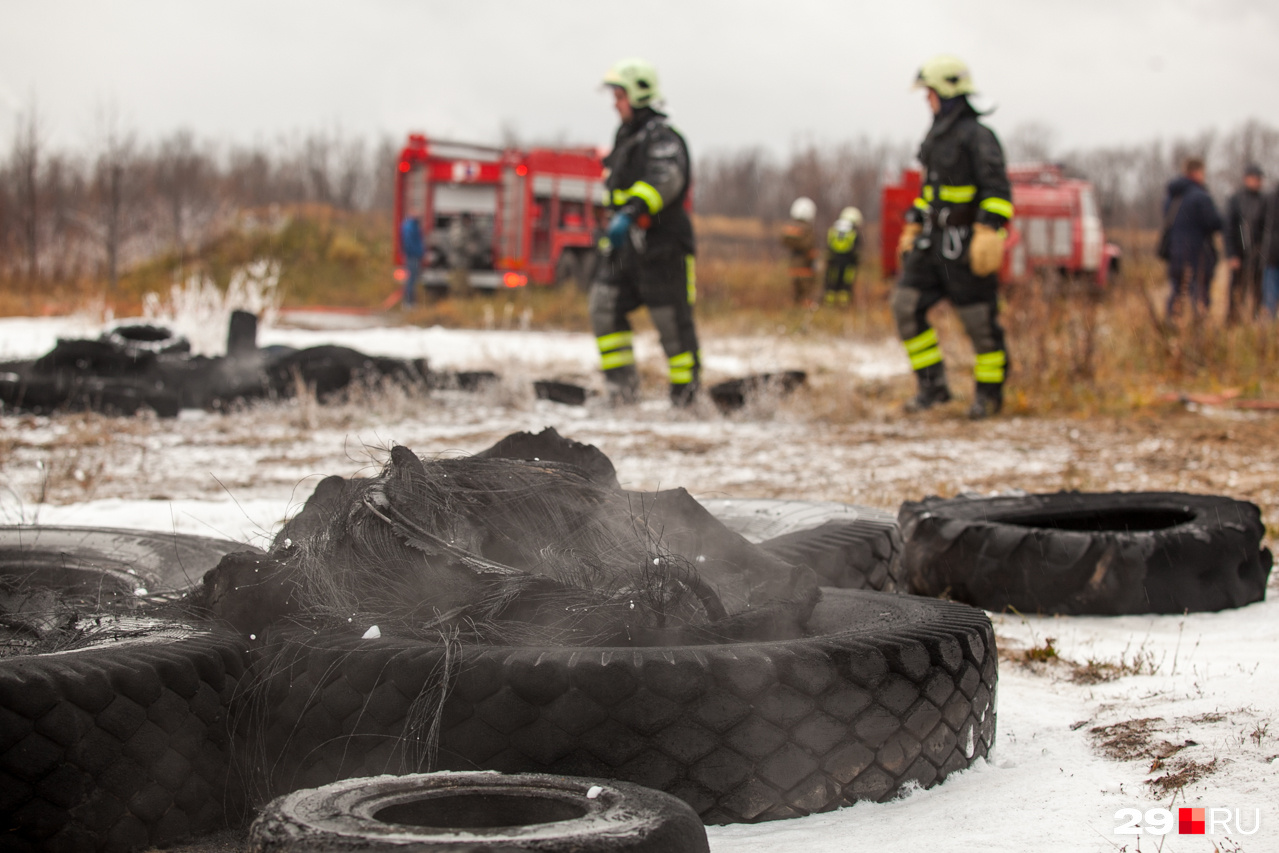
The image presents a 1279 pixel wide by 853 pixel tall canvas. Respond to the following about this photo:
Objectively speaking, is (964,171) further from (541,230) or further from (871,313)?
(541,230)

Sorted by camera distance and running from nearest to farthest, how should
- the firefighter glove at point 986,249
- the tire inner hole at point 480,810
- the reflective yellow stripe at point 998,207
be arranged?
1. the tire inner hole at point 480,810
2. the firefighter glove at point 986,249
3. the reflective yellow stripe at point 998,207

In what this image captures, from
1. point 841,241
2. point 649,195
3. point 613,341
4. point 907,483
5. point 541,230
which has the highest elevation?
point 541,230

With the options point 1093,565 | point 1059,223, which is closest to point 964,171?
point 1093,565

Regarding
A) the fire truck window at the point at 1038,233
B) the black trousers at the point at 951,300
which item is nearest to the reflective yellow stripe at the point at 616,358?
the black trousers at the point at 951,300

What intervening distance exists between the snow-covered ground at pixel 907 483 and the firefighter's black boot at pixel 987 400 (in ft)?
0.79

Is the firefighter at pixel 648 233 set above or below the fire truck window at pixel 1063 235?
below

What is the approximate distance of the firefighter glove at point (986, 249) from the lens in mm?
6594

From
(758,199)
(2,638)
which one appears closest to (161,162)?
Result: (758,199)

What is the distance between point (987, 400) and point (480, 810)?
6.10m

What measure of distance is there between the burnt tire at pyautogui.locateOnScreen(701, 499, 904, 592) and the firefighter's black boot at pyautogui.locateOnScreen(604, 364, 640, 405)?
13.9 ft

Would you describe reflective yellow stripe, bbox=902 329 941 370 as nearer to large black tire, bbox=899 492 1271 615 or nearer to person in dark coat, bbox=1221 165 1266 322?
large black tire, bbox=899 492 1271 615

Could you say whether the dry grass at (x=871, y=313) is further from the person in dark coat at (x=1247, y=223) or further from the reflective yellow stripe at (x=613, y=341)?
the reflective yellow stripe at (x=613, y=341)

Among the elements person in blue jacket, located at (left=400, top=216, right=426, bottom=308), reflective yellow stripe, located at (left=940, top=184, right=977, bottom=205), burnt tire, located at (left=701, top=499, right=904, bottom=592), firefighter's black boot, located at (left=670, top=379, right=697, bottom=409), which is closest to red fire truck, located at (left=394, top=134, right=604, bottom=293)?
person in blue jacket, located at (left=400, top=216, right=426, bottom=308)

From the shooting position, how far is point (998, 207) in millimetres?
6695
